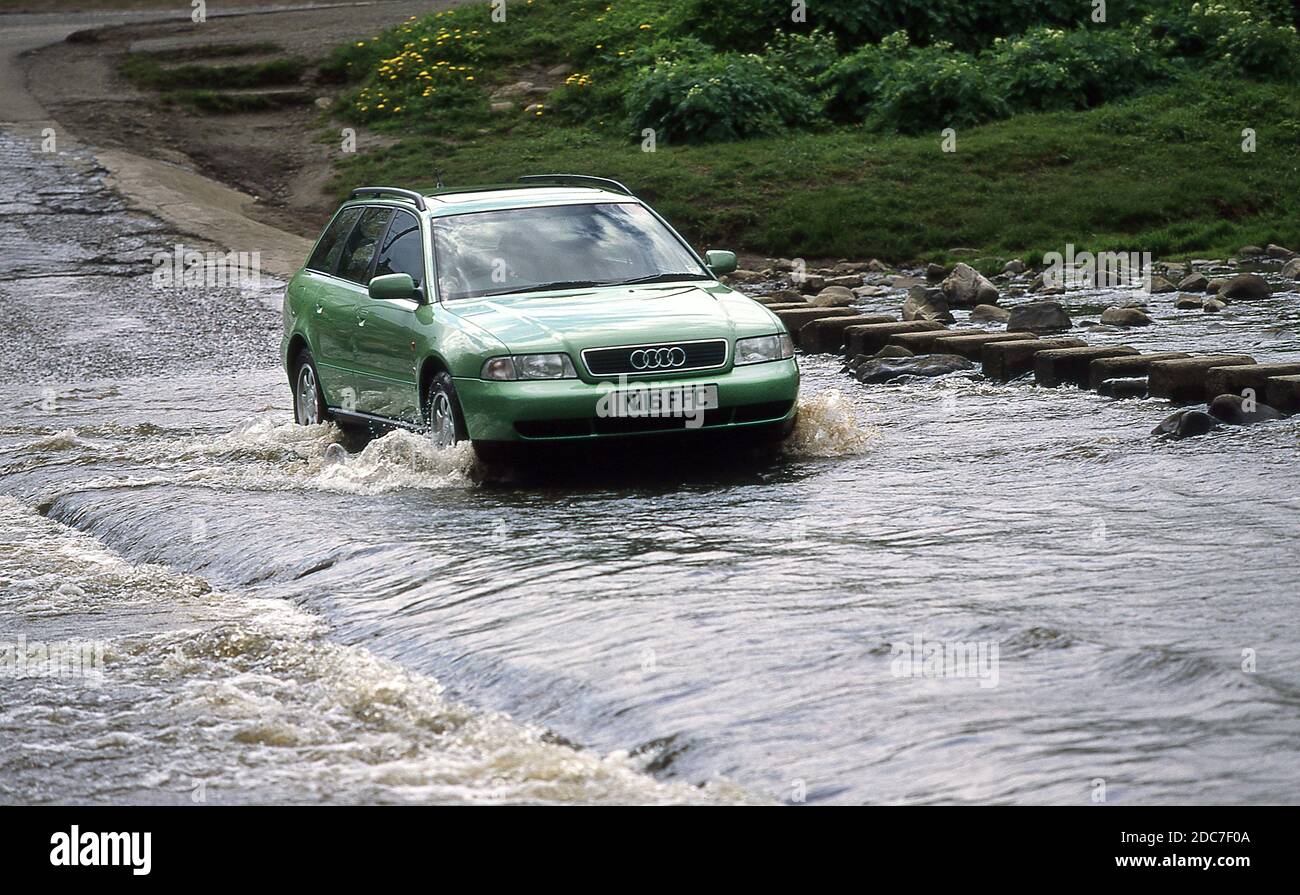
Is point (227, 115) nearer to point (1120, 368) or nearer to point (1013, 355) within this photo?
point (1013, 355)

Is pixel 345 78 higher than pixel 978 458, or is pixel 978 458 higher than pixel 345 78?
pixel 345 78

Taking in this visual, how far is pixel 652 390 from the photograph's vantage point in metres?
9.18

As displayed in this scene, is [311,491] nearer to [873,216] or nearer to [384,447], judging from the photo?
[384,447]

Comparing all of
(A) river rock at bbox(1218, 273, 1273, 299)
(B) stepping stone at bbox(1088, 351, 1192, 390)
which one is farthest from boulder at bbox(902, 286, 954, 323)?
(B) stepping stone at bbox(1088, 351, 1192, 390)

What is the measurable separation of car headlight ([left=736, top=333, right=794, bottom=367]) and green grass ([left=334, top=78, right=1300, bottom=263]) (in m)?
10.8

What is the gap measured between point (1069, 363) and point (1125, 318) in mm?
3071

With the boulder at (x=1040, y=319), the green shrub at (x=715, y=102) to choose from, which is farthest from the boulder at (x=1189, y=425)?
the green shrub at (x=715, y=102)

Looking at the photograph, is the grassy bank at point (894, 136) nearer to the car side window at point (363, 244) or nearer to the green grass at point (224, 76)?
the green grass at point (224, 76)

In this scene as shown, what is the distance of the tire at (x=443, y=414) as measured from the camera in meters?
9.55

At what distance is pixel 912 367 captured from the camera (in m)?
13.2

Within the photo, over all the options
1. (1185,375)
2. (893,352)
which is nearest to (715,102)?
(893,352)

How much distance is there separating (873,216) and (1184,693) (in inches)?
633
